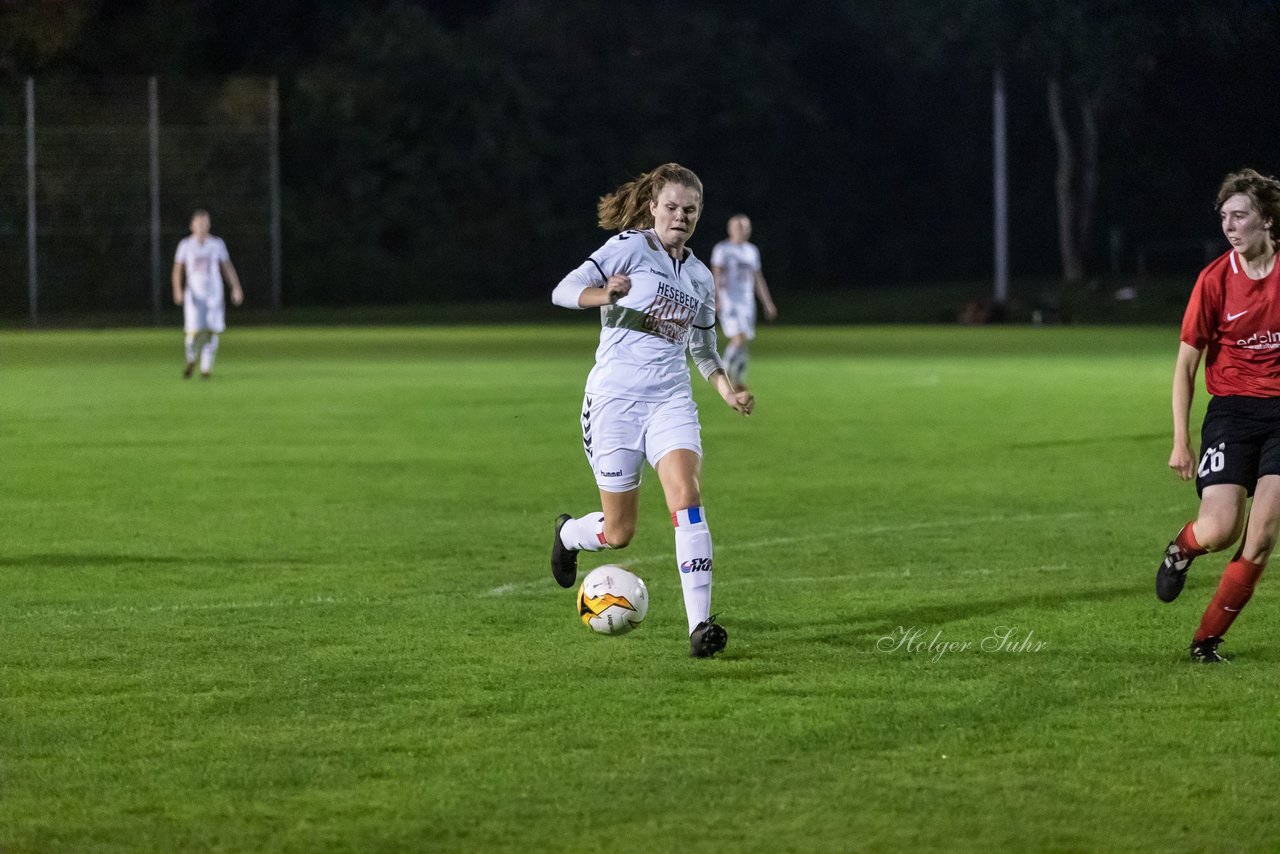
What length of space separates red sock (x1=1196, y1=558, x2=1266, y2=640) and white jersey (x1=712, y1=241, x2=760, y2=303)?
18.4m

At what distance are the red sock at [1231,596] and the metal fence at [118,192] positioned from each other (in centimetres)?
3872

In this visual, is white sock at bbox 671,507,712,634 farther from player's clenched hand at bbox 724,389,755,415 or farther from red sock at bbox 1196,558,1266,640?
red sock at bbox 1196,558,1266,640

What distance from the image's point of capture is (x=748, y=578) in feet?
32.4

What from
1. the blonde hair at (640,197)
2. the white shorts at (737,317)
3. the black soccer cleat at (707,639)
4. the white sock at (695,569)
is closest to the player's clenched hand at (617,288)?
the blonde hair at (640,197)

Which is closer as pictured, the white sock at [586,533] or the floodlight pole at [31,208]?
the white sock at [586,533]

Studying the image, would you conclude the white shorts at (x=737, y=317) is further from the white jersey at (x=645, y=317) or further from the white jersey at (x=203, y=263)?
the white jersey at (x=645, y=317)

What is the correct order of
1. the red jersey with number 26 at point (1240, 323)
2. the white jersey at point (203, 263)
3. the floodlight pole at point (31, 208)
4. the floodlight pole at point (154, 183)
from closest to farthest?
the red jersey with number 26 at point (1240, 323) → the white jersey at point (203, 263) → the floodlight pole at point (31, 208) → the floodlight pole at point (154, 183)

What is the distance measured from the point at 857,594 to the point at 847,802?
3.80 m

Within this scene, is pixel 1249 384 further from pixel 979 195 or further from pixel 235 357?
pixel 979 195

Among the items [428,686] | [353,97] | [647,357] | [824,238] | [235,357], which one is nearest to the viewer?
[428,686]

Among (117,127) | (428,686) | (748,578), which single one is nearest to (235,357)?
(117,127)

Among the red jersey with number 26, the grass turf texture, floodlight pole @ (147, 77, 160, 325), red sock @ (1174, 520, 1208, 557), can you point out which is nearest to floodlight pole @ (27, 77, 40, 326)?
floodlight pole @ (147, 77, 160, 325)

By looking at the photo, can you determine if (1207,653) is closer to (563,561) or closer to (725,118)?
(563,561)

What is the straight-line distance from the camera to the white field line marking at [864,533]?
9711 millimetres
